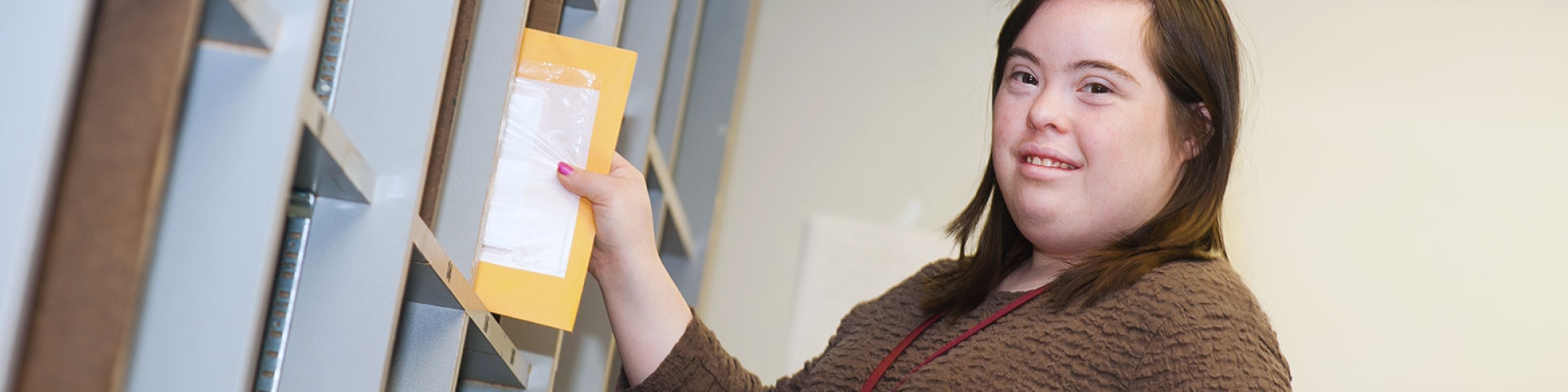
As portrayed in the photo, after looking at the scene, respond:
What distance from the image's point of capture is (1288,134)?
2408 mm

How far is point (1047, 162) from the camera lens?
1284mm

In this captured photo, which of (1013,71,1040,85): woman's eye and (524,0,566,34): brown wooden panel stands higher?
(1013,71,1040,85): woman's eye

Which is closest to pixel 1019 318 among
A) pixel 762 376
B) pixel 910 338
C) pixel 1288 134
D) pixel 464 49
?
pixel 910 338

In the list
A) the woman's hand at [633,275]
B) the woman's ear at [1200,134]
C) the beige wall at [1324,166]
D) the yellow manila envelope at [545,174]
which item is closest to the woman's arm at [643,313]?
the woman's hand at [633,275]

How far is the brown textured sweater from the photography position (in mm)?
1065

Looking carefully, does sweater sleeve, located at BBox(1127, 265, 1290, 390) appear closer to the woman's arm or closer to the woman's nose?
the woman's nose

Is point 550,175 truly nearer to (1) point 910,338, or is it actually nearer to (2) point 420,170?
(2) point 420,170

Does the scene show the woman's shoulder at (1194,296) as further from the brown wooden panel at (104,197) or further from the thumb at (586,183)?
the brown wooden panel at (104,197)

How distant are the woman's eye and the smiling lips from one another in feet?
0.28

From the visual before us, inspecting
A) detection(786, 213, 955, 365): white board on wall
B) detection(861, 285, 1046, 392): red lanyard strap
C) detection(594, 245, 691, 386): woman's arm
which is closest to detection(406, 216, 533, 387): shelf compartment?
detection(594, 245, 691, 386): woman's arm

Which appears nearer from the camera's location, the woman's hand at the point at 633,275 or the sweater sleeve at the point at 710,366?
the woman's hand at the point at 633,275

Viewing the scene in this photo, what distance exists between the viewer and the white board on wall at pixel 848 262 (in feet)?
7.90

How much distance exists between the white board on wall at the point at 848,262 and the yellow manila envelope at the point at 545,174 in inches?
52.2

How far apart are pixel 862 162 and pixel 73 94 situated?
200 cm
